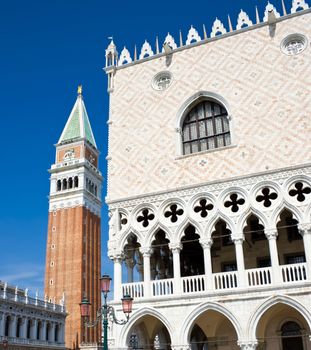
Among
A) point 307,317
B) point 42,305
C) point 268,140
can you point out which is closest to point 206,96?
point 268,140

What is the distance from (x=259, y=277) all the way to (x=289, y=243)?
248 centimetres

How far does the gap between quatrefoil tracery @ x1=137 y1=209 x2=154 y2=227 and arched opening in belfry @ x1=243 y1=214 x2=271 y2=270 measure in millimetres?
3195

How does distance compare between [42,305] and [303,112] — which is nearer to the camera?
[303,112]

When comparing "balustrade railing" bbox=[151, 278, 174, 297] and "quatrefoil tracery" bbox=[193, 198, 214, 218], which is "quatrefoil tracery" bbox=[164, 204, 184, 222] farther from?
"balustrade railing" bbox=[151, 278, 174, 297]

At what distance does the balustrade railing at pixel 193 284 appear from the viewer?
14.5m

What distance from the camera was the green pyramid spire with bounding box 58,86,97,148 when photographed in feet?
176

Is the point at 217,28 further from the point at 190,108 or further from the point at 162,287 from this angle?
the point at 162,287

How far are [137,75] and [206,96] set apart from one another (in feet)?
10.3

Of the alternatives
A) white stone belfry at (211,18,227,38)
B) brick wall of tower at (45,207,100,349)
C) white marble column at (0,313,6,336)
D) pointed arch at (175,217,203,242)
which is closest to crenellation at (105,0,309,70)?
white stone belfry at (211,18,227,38)

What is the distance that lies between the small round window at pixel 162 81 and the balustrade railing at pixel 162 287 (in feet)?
23.0

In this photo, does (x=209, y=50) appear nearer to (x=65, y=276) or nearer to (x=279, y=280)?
(x=279, y=280)

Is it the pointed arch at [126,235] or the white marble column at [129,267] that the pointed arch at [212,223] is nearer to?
the pointed arch at [126,235]

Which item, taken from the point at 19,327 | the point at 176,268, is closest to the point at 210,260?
the point at 176,268

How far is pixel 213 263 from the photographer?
16.9 meters
